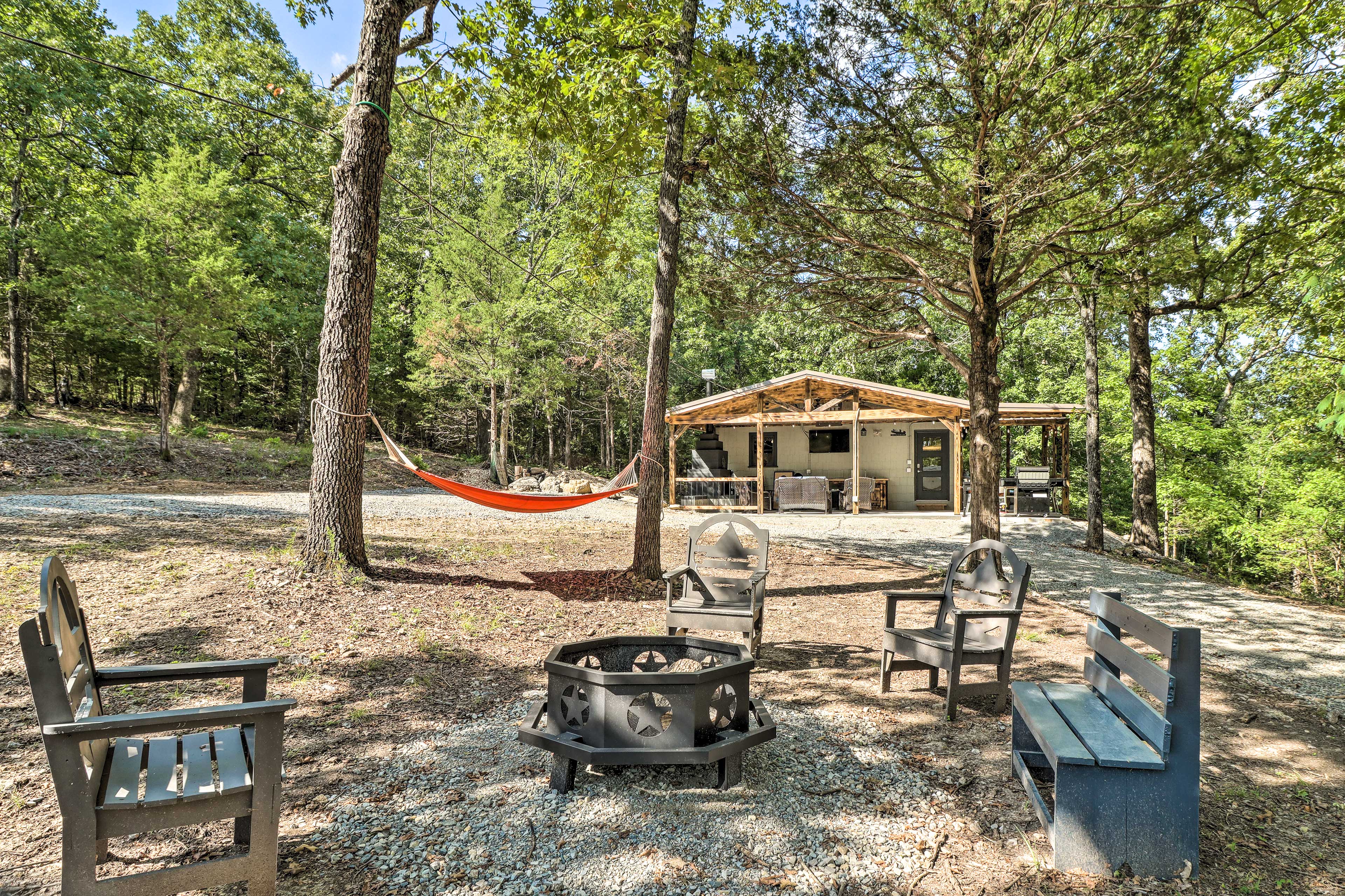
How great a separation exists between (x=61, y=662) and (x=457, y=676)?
7.40 ft

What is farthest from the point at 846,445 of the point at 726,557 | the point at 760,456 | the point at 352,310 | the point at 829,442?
the point at 352,310

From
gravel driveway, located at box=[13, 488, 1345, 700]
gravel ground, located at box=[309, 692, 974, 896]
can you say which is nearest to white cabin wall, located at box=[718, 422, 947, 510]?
gravel driveway, located at box=[13, 488, 1345, 700]

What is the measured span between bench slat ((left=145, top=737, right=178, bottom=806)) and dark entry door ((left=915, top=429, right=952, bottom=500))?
16.5m

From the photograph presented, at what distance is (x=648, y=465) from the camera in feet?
19.1

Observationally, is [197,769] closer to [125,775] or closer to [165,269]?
[125,775]

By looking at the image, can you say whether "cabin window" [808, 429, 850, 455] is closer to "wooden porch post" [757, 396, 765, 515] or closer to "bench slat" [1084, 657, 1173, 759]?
"wooden porch post" [757, 396, 765, 515]

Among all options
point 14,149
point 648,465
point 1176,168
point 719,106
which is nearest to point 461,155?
point 14,149

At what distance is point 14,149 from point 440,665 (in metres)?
17.7

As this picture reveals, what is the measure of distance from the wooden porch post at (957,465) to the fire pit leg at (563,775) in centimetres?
1328

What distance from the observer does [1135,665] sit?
1.98 meters

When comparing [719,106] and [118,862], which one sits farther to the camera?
[719,106]

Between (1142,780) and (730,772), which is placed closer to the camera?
(1142,780)

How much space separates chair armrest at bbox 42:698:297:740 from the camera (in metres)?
1.37

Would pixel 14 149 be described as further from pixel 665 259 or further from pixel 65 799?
pixel 65 799
